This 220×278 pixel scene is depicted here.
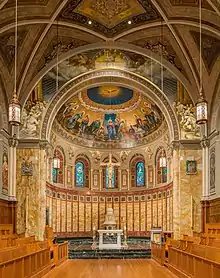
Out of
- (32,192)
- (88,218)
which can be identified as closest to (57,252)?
(32,192)

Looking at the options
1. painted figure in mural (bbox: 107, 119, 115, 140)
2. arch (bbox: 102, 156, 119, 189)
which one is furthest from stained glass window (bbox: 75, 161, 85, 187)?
painted figure in mural (bbox: 107, 119, 115, 140)

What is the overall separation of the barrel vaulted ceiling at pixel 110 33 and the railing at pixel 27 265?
872cm

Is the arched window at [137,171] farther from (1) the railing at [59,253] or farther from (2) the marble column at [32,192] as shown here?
(1) the railing at [59,253]

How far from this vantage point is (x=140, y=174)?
33688 millimetres

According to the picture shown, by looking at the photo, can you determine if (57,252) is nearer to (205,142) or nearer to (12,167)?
(12,167)

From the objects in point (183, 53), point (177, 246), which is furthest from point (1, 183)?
point (183, 53)

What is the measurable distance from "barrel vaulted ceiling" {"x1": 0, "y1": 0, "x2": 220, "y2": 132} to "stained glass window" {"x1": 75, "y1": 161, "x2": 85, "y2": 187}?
1221cm

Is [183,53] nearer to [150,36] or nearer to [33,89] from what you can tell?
[150,36]

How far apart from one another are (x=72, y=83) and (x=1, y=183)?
716 cm

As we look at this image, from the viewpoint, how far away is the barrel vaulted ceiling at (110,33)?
18250 millimetres

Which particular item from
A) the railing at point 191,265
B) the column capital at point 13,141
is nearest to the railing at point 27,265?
the railing at point 191,265

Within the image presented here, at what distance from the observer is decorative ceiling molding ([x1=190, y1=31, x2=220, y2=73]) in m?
19.1

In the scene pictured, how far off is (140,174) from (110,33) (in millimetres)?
14393

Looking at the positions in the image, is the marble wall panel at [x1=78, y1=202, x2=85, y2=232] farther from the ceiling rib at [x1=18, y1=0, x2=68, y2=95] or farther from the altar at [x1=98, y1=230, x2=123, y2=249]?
the ceiling rib at [x1=18, y1=0, x2=68, y2=95]
